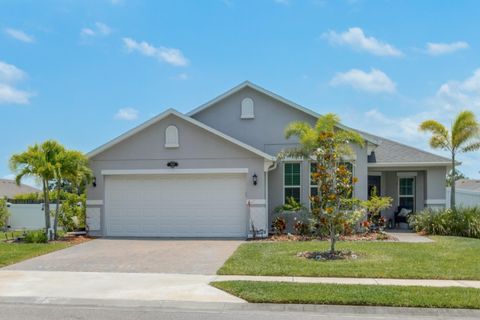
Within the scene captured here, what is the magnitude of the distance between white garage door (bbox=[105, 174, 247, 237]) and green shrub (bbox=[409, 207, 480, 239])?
704cm

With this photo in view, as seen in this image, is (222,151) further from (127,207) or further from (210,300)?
(210,300)

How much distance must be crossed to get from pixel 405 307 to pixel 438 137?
513 inches

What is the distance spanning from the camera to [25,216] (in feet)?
75.3

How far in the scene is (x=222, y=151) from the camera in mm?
17062

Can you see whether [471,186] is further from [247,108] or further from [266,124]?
[247,108]

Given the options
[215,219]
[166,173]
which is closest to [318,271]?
[215,219]

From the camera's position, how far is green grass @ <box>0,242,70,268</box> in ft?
39.6

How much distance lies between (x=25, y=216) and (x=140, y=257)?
13.1m

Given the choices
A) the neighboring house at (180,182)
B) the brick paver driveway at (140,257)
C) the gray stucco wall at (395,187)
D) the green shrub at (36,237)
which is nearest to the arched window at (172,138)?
the neighboring house at (180,182)

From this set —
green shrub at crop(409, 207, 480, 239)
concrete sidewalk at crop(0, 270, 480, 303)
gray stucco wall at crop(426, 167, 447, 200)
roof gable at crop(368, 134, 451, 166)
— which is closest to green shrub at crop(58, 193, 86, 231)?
concrete sidewalk at crop(0, 270, 480, 303)

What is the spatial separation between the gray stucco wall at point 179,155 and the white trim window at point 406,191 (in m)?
7.22

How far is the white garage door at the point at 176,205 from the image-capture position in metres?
17.1

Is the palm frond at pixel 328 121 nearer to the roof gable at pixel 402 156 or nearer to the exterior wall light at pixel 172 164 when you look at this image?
the roof gable at pixel 402 156

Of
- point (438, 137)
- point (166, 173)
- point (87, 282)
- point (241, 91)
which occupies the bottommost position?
point (87, 282)
